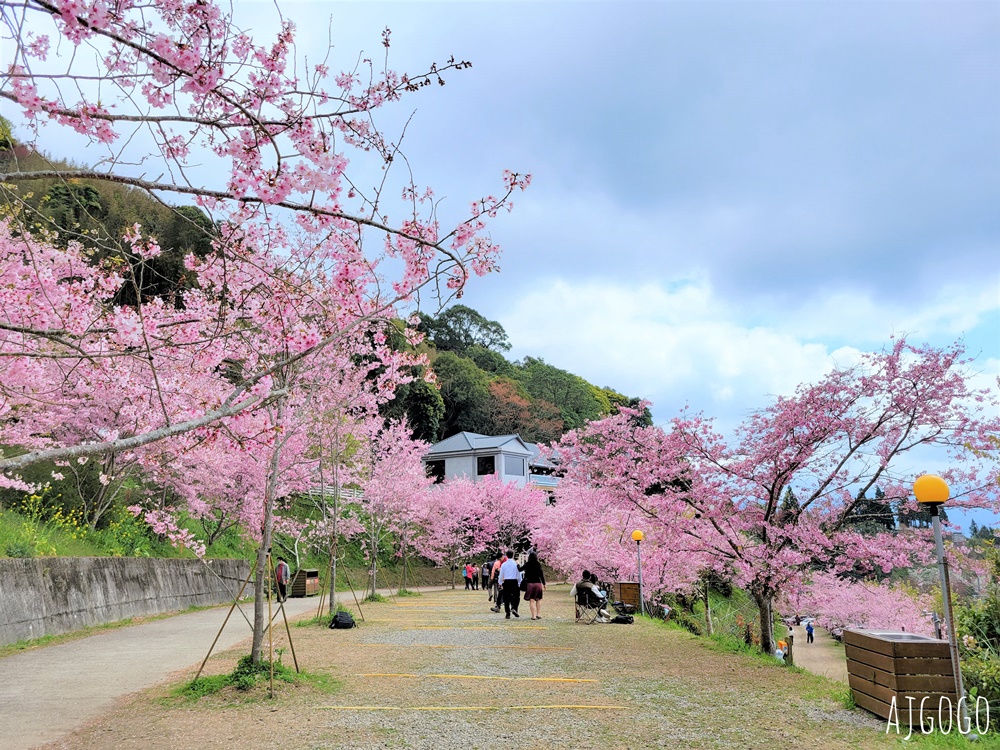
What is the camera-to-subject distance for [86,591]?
11.8 m

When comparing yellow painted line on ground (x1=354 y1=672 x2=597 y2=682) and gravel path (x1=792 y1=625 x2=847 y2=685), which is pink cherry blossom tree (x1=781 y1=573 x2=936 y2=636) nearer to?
gravel path (x1=792 y1=625 x2=847 y2=685)

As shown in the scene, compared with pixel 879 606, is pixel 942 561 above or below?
above

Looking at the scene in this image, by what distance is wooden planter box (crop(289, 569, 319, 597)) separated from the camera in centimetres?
2241

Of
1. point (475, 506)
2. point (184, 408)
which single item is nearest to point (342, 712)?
point (184, 408)

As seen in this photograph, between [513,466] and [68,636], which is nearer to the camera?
[68,636]

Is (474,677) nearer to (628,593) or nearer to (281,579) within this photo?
(281,579)

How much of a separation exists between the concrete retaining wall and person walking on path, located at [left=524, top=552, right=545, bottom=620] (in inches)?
229

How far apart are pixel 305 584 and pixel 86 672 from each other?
15.4 m

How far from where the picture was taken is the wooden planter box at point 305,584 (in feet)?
73.5

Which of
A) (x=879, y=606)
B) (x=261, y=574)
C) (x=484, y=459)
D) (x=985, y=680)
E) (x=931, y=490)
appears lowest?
(x=879, y=606)

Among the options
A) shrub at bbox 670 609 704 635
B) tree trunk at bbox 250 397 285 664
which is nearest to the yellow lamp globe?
tree trunk at bbox 250 397 285 664

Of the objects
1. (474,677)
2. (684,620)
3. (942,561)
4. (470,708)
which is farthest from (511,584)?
(942,561)

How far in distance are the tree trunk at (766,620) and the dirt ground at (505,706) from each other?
740 millimetres

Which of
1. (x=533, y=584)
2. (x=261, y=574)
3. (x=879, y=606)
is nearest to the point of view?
(x=261, y=574)
